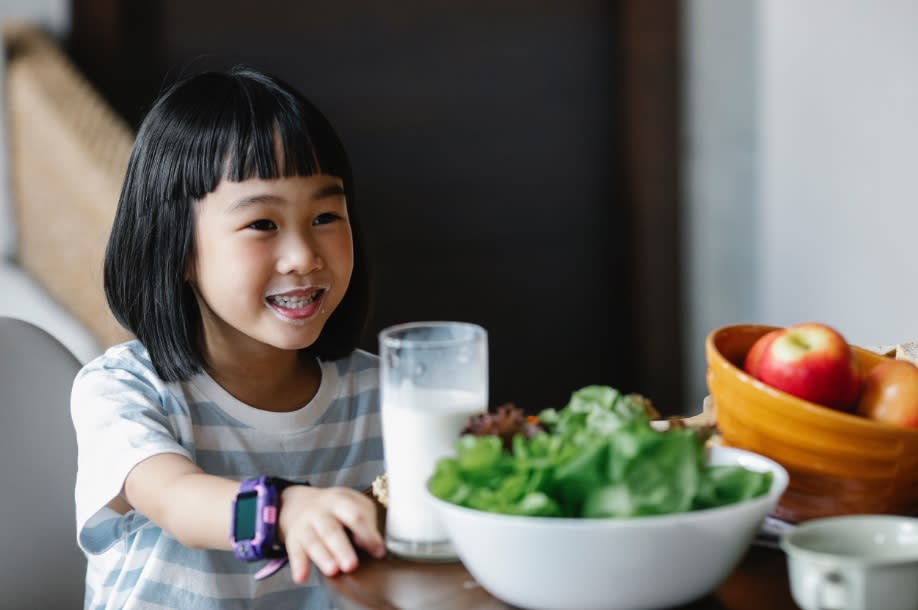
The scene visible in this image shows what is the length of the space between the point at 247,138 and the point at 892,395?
2.23 ft

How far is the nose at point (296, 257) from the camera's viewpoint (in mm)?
1145

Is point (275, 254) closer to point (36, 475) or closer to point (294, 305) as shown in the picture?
point (294, 305)

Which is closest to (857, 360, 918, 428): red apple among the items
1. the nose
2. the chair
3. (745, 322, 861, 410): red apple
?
(745, 322, 861, 410): red apple

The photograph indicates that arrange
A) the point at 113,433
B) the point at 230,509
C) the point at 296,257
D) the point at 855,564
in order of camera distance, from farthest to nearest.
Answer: the point at 296,257
the point at 113,433
the point at 230,509
the point at 855,564

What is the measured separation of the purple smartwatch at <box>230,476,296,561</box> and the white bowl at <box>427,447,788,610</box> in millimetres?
180

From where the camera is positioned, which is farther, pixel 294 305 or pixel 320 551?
pixel 294 305

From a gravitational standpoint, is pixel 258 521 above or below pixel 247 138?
below

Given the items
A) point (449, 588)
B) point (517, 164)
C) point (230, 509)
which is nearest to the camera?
point (449, 588)

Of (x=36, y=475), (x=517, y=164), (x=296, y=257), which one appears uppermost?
(x=296, y=257)

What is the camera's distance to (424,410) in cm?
83

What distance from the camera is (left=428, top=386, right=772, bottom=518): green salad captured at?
26.8 inches

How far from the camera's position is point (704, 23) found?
122 inches

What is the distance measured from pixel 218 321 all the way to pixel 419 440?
1.67 ft

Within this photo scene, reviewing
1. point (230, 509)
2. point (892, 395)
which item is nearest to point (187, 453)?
point (230, 509)
